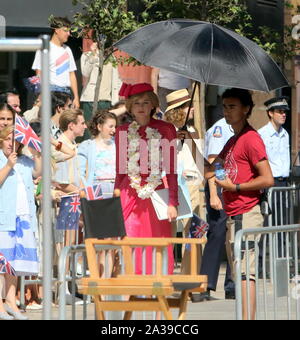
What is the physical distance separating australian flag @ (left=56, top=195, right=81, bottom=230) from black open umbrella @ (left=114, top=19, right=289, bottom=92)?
2.36 metres

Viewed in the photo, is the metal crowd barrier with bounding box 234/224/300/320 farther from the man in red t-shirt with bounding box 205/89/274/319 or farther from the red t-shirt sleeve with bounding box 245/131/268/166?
the red t-shirt sleeve with bounding box 245/131/268/166

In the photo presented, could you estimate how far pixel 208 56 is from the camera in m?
10.1

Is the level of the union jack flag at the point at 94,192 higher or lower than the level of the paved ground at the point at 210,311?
higher

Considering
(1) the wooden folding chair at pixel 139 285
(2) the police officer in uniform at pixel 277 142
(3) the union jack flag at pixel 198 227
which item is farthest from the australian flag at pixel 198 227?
(1) the wooden folding chair at pixel 139 285

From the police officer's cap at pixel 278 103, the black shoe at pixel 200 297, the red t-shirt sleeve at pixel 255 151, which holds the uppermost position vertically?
the police officer's cap at pixel 278 103

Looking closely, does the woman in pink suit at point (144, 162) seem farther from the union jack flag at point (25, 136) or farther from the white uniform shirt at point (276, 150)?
the white uniform shirt at point (276, 150)

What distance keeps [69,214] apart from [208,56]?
9.52 ft

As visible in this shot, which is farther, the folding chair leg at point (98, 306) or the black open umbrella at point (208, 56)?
the black open umbrella at point (208, 56)

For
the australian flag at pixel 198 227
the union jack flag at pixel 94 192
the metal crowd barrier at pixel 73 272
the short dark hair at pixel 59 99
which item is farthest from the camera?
the short dark hair at pixel 59 99

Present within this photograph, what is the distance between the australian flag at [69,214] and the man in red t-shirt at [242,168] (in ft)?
8.47

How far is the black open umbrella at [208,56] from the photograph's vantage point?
997 centimetres

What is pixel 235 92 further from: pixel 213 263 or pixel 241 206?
pixel 213 263
